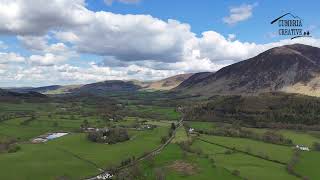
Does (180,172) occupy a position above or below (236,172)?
below

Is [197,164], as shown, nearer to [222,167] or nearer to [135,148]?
[222,167]

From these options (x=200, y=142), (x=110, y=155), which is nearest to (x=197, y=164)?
(x=110, y=155)

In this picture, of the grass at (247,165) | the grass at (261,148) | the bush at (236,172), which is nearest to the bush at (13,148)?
the grass at (247,165)

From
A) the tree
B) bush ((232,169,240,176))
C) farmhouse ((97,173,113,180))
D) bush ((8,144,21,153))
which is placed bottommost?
farmhouse ((97,173,113,180))

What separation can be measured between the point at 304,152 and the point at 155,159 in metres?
63.2

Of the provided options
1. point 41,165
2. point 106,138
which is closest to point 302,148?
point 106,138

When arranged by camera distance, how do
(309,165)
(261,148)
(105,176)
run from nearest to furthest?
Answer: (105,176) < (309,165) < (261,148)

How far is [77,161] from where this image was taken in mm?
148250

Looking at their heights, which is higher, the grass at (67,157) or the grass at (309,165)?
the grass at (67,157)

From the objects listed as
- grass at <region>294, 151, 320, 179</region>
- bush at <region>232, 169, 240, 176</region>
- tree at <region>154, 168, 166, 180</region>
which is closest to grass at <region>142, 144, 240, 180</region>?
tree at <region>154, 168, 166, 180</region>

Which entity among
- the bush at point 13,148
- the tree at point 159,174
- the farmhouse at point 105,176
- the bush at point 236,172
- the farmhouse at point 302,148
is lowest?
the farmhouse at point 105,176

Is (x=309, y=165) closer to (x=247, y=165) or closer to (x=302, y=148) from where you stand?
(x=247, y=165)

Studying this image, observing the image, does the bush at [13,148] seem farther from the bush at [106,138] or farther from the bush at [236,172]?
the bush at [236,172]

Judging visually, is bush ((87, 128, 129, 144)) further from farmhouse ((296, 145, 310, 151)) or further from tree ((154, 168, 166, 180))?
farmhouse ((296, 145, 310, 151))
